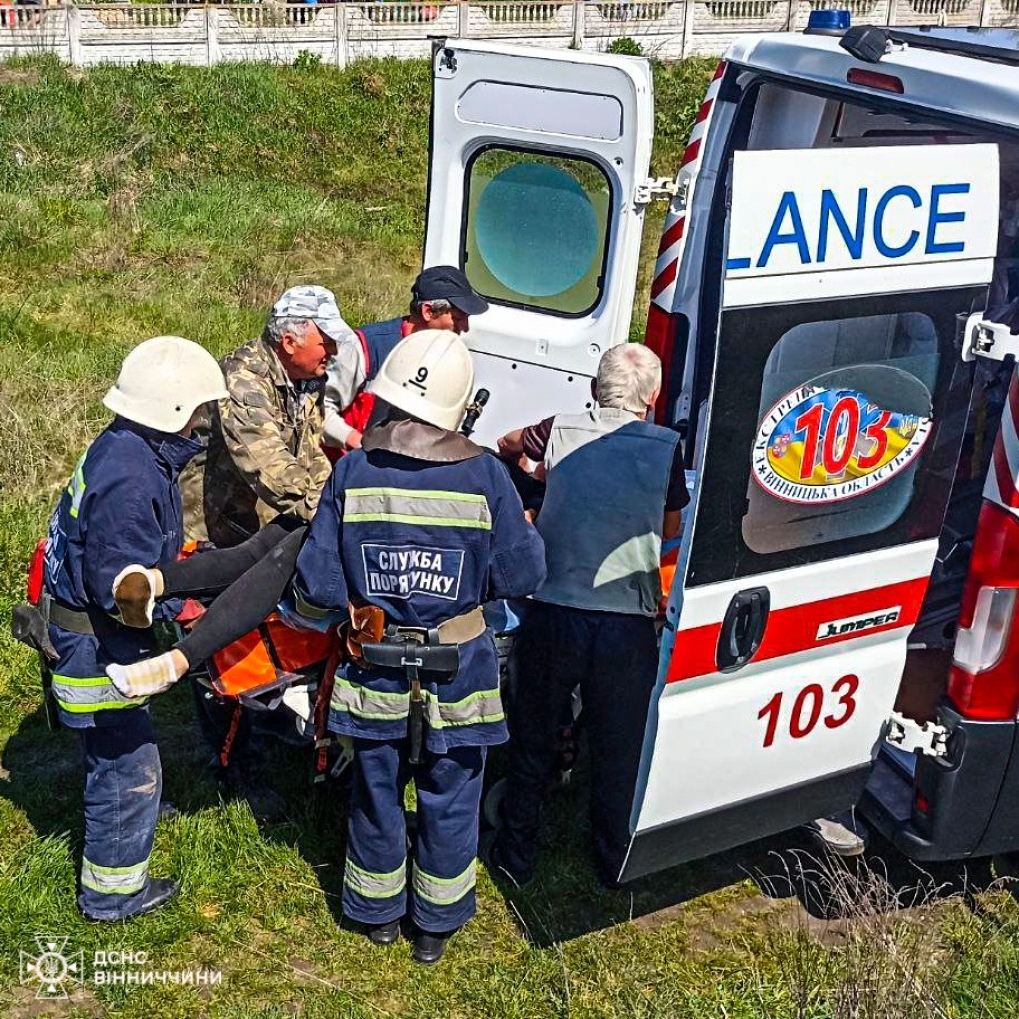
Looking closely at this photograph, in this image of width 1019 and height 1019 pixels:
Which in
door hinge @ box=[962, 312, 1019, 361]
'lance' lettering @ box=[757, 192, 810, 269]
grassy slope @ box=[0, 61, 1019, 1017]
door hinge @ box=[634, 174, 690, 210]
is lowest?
grassy slope @ box=[0, 61, 1019, 1017]

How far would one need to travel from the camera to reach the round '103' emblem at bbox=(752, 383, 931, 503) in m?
3.03

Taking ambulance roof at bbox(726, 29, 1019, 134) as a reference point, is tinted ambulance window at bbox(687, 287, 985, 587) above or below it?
below

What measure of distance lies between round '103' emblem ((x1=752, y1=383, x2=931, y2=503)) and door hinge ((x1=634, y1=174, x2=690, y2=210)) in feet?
5.16

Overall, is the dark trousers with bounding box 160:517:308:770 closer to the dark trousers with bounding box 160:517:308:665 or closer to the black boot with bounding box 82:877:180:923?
the dark trousers with bounding box 160:517:308:665

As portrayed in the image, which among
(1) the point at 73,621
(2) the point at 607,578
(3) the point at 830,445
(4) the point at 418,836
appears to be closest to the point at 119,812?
(1) the point at 73,621

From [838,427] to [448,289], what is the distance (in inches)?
81.7

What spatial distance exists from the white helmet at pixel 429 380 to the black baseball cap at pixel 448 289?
1369 mm

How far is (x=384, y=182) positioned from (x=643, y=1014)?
43.1 feet

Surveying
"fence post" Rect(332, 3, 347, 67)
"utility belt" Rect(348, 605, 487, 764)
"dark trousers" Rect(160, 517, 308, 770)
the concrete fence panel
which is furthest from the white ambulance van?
"fence post" Rect(332, 3, 347, 67)

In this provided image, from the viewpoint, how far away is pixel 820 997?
3.53 metres

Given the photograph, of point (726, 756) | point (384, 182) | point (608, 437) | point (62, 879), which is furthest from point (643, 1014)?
point (384, 182)

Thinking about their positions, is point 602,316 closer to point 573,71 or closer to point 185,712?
point 573,71

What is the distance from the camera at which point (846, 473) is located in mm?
3162

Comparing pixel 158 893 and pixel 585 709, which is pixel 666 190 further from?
pixel 158 893
